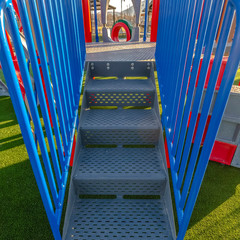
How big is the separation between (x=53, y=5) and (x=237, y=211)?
2.45 meters

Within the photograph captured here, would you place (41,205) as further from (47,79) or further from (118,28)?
(118,28)

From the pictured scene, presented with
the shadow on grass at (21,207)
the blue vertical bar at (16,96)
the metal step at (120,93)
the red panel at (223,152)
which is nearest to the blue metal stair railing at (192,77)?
the metal step at (120,93)

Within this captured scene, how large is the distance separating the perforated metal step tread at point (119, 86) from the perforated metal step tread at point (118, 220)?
3.75 feet

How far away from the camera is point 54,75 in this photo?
49.7 inches

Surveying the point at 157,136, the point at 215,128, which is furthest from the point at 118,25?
the point at 215,128

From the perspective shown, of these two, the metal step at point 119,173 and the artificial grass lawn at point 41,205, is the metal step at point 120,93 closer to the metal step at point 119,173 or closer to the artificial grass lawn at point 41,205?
the metal step at point 119,173

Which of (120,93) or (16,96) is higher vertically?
(16,96)

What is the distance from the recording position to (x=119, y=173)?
162 centimetres

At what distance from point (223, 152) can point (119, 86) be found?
1597 millimetres

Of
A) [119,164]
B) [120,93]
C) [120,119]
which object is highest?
[120,93]

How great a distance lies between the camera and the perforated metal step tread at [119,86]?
2.17 m

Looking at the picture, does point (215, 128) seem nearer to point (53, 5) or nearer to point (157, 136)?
point (157, 136)

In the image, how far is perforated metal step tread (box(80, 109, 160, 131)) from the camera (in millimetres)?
1871

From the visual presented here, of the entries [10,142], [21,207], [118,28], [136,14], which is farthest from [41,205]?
[118,28]
